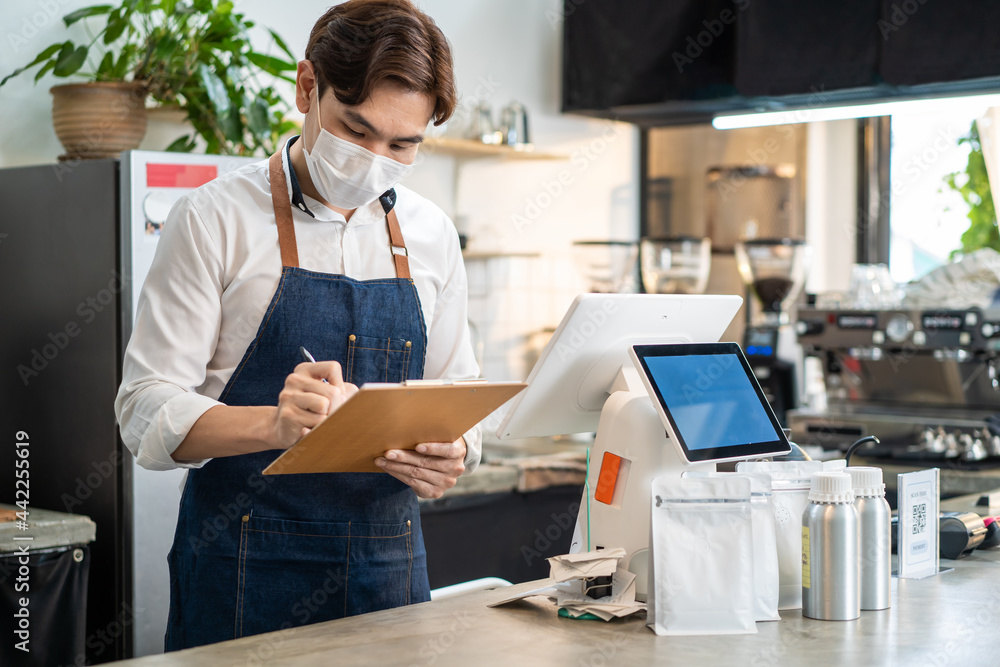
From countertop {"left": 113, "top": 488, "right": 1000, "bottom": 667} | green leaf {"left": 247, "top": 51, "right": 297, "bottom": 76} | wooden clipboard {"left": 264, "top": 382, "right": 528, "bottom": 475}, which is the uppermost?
green leaf {"left": 247, "top": 51, "right": 297, "bottom": 76}

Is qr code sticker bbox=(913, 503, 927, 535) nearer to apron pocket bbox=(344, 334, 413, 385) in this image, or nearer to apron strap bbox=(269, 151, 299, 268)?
apron pocket bbox=(344, 334, 413, 385)

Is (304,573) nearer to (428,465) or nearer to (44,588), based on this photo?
(428,465)

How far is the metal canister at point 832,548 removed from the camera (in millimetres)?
1458

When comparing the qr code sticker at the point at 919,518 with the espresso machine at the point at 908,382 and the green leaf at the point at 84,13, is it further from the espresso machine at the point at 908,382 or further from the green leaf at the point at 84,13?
the green leaf at the point at 84,13

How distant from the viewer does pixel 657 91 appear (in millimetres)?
4836

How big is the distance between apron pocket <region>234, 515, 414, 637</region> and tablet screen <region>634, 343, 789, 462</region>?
0.53m

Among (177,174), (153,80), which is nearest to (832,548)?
(177,174)

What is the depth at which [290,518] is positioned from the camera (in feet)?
5.46

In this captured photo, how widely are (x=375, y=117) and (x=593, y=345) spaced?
496mm

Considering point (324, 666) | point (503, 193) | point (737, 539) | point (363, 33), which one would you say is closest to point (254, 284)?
point (363, 33)

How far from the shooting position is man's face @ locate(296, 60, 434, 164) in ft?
5.35

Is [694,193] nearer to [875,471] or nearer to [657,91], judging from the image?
[657,91]

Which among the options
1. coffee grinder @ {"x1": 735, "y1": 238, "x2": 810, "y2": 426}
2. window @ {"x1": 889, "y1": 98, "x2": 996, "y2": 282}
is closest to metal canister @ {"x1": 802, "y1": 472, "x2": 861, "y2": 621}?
coffee grinder @ {"x1": 735, "y1": 238, "x2": 810, "y2": 426}

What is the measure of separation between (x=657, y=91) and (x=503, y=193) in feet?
2.90
